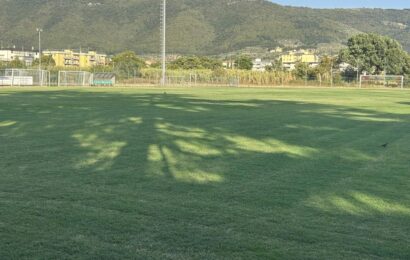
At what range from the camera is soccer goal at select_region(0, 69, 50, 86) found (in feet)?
197

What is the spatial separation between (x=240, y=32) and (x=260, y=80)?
9901 cm

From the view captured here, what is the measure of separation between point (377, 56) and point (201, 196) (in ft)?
332

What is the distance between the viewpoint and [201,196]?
7.27 m

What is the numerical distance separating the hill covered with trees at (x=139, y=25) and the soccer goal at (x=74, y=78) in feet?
342

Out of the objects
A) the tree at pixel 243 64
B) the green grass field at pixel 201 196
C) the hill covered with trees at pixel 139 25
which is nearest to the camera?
the green grass field at pixel 201 196

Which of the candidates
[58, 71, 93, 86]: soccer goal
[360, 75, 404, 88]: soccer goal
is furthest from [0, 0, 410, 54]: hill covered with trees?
[58, 71, 93, 86]: soccer goal

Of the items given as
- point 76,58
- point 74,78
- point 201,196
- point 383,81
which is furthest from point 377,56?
point 201,196

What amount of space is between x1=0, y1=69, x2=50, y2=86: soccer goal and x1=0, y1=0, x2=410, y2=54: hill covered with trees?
108m

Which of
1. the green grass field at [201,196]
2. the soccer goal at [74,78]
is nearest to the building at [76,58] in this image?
the soccer goal at [74,78]

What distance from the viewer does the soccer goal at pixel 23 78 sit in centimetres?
6006

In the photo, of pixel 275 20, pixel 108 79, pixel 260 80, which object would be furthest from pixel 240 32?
pixel 108 79

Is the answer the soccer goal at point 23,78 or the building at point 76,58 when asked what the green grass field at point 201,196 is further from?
the building at point 76,58

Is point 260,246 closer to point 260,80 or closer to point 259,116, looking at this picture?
point 259,116

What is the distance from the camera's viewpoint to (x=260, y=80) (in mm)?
91812
